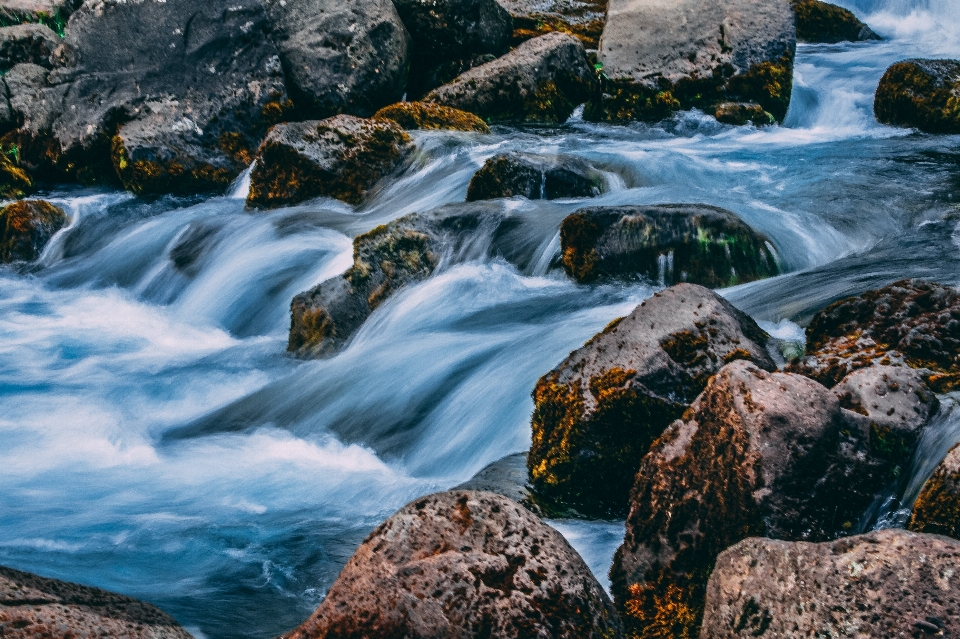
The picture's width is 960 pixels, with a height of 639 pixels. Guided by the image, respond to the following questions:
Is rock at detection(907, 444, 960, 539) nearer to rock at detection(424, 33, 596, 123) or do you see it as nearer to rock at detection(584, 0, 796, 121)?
rock at detection(424, 33, 596, 123)

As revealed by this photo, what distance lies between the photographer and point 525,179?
8156mm

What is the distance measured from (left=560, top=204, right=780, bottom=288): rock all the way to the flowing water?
17 cm

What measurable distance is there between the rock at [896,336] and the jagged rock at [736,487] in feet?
2.22

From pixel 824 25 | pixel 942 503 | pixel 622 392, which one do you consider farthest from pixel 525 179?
pixel 824 25

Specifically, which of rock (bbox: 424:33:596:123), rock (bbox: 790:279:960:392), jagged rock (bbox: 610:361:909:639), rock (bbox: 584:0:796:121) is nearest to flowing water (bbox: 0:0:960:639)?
jagged rock (bbox: 610:361:909:639)

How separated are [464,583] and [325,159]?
7049mm

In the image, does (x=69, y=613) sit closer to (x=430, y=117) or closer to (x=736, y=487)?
(x=736, y=487)

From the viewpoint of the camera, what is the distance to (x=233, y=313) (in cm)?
823

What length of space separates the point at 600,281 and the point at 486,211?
143 centimetres

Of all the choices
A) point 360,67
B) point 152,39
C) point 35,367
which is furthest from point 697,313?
point 152,39

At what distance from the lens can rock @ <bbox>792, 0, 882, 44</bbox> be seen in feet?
53.7

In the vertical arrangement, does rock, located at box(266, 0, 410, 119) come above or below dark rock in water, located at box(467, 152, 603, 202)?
above

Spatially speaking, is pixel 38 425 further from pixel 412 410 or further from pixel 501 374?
pixel 501 374

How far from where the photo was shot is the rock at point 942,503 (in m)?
3.12
